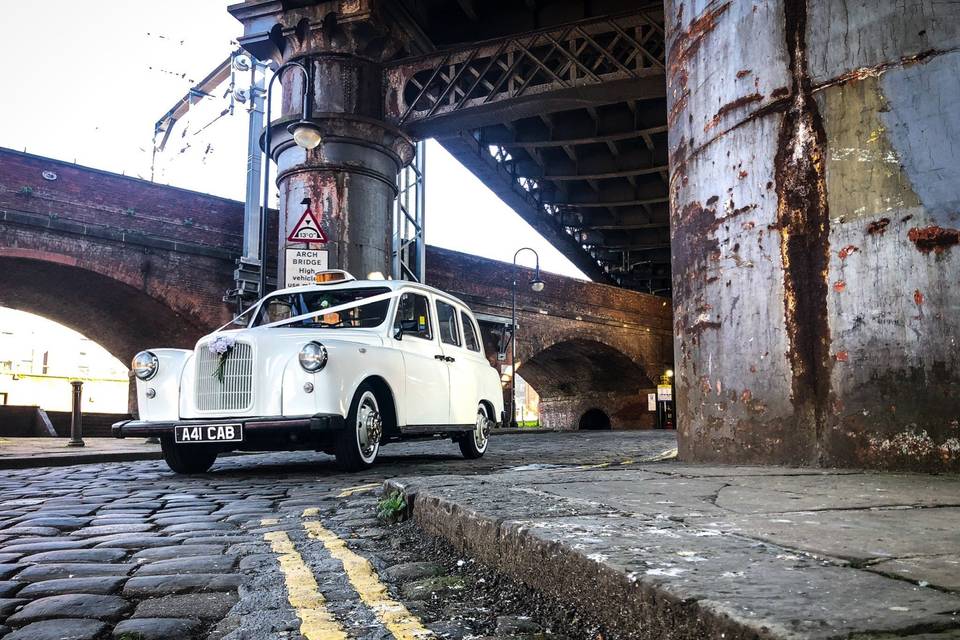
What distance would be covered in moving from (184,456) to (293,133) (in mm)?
5224

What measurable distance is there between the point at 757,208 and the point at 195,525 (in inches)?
144

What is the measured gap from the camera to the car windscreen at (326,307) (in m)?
7.13

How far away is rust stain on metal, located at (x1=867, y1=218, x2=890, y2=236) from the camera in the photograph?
151 inches

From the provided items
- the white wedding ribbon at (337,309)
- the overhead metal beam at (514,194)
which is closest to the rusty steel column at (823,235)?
the white wedding ribbon at (337,309)

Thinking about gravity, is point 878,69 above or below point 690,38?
below

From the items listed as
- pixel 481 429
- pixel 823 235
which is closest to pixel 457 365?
pixel 481 429

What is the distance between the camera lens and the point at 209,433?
600 centimetres

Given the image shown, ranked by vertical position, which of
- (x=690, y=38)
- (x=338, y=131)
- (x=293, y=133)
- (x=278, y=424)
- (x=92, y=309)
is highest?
(x=338, y=131)

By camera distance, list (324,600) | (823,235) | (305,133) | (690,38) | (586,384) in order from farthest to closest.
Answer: (586,384)
(305,133)
(690,38)
(823,235)
(324,600)

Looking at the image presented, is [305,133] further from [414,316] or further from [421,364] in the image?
[421,364]

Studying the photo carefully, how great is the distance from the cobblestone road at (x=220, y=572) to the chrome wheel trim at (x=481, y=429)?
3663 millimetres

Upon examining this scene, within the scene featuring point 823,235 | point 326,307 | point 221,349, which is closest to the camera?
point 823,235

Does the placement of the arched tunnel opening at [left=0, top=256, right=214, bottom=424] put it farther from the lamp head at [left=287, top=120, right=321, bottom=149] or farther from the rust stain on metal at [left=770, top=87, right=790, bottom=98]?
the rust stain on metal at [left=770, top=87, right=790, bottom=98]

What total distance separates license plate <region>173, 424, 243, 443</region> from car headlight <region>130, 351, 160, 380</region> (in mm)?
706
